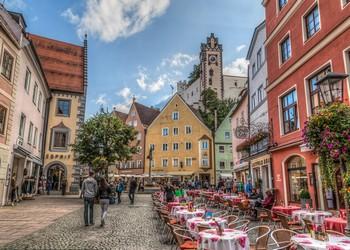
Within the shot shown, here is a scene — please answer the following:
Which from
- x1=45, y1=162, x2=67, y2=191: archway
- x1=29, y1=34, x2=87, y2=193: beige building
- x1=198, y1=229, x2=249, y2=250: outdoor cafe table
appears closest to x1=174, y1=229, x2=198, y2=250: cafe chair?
x1=198, y1=229, x2=249, y2=250: outdoor cafe table

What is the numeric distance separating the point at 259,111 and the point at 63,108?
2008 centimetres

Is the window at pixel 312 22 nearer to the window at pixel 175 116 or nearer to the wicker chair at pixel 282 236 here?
the wicker chair at pixel 282 236

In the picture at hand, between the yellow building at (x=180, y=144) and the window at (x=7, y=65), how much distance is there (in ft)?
109

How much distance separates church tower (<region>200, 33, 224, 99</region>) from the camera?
246ft

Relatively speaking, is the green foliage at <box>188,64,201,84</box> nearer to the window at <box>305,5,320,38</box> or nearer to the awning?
the awning

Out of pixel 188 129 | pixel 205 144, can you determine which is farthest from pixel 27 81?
pixel 205 144

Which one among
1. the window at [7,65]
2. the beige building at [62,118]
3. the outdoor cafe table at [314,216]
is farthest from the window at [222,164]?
the outdoor cafe table at [314,216]

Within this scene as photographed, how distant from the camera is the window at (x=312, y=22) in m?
13.2

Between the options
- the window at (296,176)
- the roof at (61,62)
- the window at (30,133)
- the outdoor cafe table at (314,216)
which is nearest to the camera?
the outdoor cafe table at (314,216)

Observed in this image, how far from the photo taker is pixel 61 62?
3338 centimetres

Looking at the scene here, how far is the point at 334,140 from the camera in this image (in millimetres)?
6816

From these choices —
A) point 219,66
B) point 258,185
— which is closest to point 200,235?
point 258,185

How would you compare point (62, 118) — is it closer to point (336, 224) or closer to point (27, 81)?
point (27, 81)

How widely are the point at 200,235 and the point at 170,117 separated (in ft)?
147
